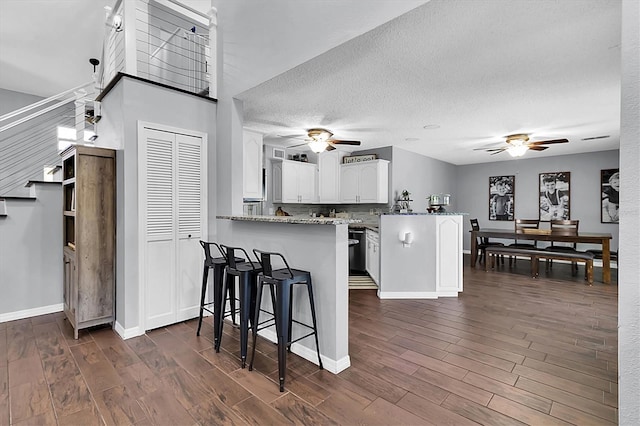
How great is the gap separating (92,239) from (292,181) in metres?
3.49

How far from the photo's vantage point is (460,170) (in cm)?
890

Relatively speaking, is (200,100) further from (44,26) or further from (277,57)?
(44,26)

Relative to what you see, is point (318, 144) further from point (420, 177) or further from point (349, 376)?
point (349, 376)

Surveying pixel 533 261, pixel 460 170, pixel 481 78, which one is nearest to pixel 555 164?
pixel 460 170

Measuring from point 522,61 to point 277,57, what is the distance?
2168 millimetres

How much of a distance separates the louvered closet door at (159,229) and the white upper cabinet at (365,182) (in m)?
3.89

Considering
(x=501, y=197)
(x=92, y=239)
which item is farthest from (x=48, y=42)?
(x=501, y=197)

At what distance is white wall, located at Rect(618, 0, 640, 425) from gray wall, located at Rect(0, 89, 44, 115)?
7.98m

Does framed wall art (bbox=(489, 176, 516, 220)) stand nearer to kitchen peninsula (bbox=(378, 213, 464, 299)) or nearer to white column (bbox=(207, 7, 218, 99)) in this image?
kitchen peninsula (bbox=(378, 213, 464, 299))

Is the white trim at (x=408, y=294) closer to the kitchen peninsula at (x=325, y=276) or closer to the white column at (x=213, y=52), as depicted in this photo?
the kitchen peninsula at (x=325, y=276)

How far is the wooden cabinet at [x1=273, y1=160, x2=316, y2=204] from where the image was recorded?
19.1ft

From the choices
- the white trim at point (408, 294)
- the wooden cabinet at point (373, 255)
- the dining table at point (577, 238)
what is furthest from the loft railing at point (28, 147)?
the dining table at point (577, 238)

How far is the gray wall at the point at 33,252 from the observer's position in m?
3.38

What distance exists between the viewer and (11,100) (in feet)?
18.0
